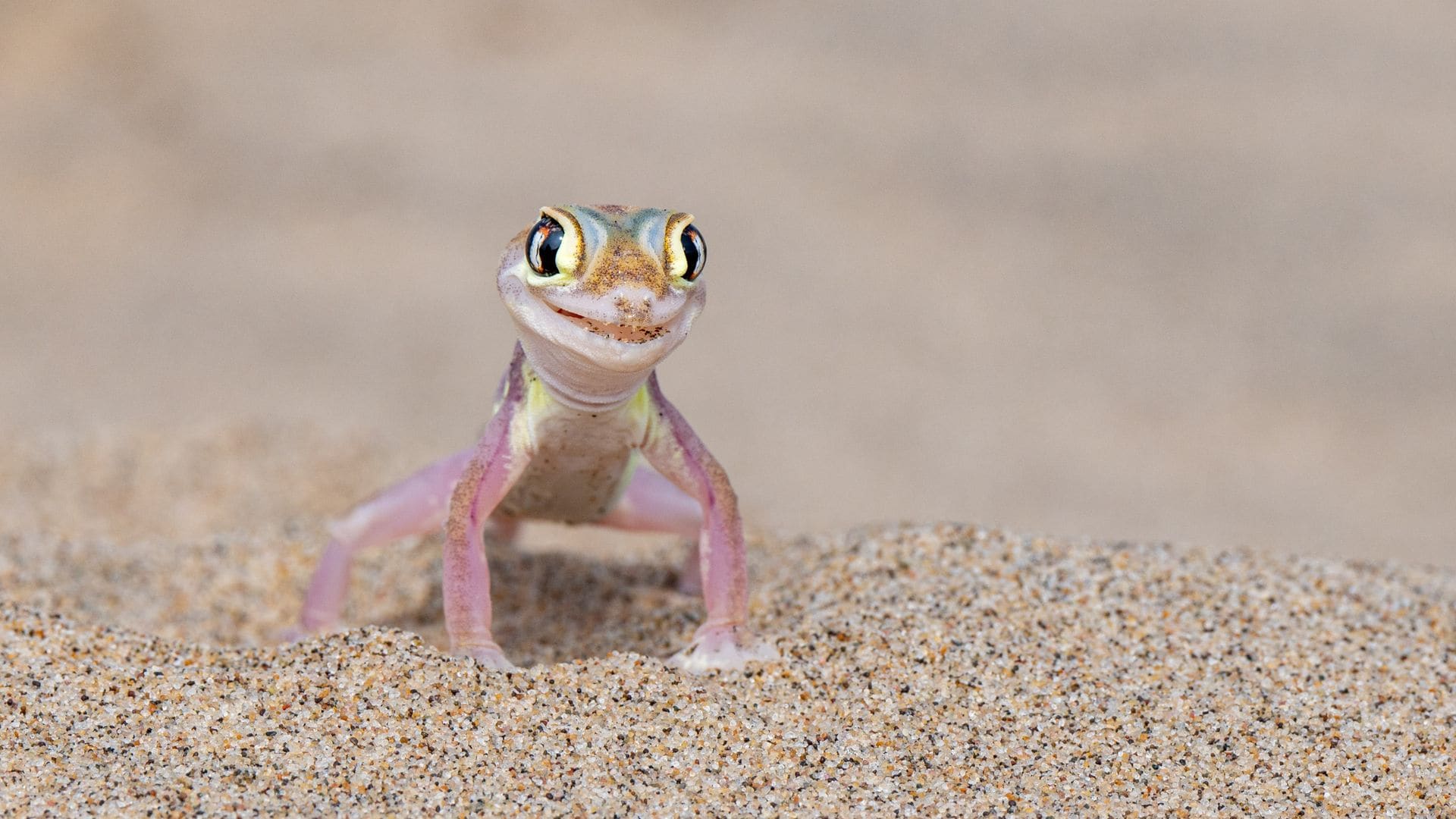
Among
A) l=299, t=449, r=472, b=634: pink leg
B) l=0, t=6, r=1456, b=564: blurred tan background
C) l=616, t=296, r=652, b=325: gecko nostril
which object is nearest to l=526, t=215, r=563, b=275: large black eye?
l=616, t=296, r=652, b=325: gecko nostril

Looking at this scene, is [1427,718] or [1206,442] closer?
[1427,718]

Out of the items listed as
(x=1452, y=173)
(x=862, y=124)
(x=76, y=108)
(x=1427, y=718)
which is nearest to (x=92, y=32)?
(x=76, y=108)

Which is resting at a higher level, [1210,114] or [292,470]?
[1210,114]

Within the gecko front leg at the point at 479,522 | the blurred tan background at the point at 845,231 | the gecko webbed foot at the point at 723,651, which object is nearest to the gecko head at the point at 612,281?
the gecko front leg at the point at 479,522

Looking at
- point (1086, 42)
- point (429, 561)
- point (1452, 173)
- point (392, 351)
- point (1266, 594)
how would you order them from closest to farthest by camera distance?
point (1266, 594), point (429, 561), point (392, 351), point (1452, 173), point (1086, 42)

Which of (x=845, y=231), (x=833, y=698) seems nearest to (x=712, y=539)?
(x=833, y=698)

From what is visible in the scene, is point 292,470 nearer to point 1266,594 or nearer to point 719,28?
point 1266,594
